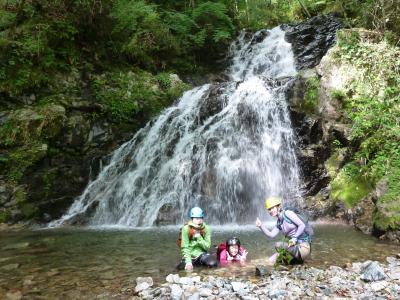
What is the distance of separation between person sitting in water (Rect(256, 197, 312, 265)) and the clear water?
30 cm

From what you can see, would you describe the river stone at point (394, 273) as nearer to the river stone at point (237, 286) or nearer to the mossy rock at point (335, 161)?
the river stone at point (237, 286)

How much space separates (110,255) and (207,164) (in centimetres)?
507

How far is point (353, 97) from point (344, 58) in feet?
4.82

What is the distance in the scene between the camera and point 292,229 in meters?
6.16

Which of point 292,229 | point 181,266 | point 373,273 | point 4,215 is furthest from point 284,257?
point 4,215

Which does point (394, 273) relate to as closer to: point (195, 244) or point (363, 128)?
point (195, 244)

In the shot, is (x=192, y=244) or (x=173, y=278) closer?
(x=173, y=278)

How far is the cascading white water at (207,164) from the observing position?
37.2 feet

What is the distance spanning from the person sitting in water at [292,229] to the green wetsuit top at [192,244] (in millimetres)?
1015

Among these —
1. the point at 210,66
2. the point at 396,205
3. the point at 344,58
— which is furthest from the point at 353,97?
the point at 210,66

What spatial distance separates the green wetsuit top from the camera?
642 centimetres

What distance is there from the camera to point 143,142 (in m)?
13.7

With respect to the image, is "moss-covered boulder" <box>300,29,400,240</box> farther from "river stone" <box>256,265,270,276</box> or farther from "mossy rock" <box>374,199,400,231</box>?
"river stone" <box>256,265,270,276</box>

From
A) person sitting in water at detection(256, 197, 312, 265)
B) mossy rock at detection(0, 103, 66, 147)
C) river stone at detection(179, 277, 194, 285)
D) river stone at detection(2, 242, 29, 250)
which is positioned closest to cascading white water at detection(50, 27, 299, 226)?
mossy rock at detection(0, 103, 66, 147)
